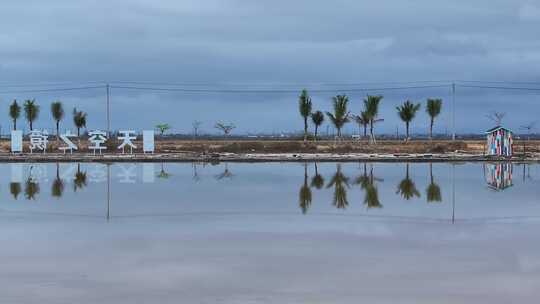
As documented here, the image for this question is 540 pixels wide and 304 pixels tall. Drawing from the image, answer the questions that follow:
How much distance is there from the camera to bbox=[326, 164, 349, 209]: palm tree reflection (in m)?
17.2

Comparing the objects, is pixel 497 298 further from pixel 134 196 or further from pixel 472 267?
pixel 134 196

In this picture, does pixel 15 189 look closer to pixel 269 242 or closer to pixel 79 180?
pixel 79 180

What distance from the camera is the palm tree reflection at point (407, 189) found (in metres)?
19.2

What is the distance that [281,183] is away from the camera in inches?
909

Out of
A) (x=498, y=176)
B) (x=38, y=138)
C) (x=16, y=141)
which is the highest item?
(x=38, y=138)

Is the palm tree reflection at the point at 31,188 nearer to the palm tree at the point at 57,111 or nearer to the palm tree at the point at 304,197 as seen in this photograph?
the palm tree at the point at 304,197

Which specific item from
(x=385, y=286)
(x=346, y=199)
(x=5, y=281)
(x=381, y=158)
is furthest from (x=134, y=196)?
(x=381, y=158)

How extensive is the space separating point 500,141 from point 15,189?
2641 cm

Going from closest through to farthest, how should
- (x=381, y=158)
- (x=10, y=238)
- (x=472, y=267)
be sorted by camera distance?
(x=472, y=267) < (x=10, y=238) < (x=381, y=158)

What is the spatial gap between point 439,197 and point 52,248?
10553mm

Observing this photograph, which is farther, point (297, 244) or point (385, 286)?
point (297, 244)

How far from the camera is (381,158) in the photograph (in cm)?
3853

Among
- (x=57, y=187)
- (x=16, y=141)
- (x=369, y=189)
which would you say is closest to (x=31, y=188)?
(x=57, y=187)

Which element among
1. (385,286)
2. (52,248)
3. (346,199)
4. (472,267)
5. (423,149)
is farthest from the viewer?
(423,149)
